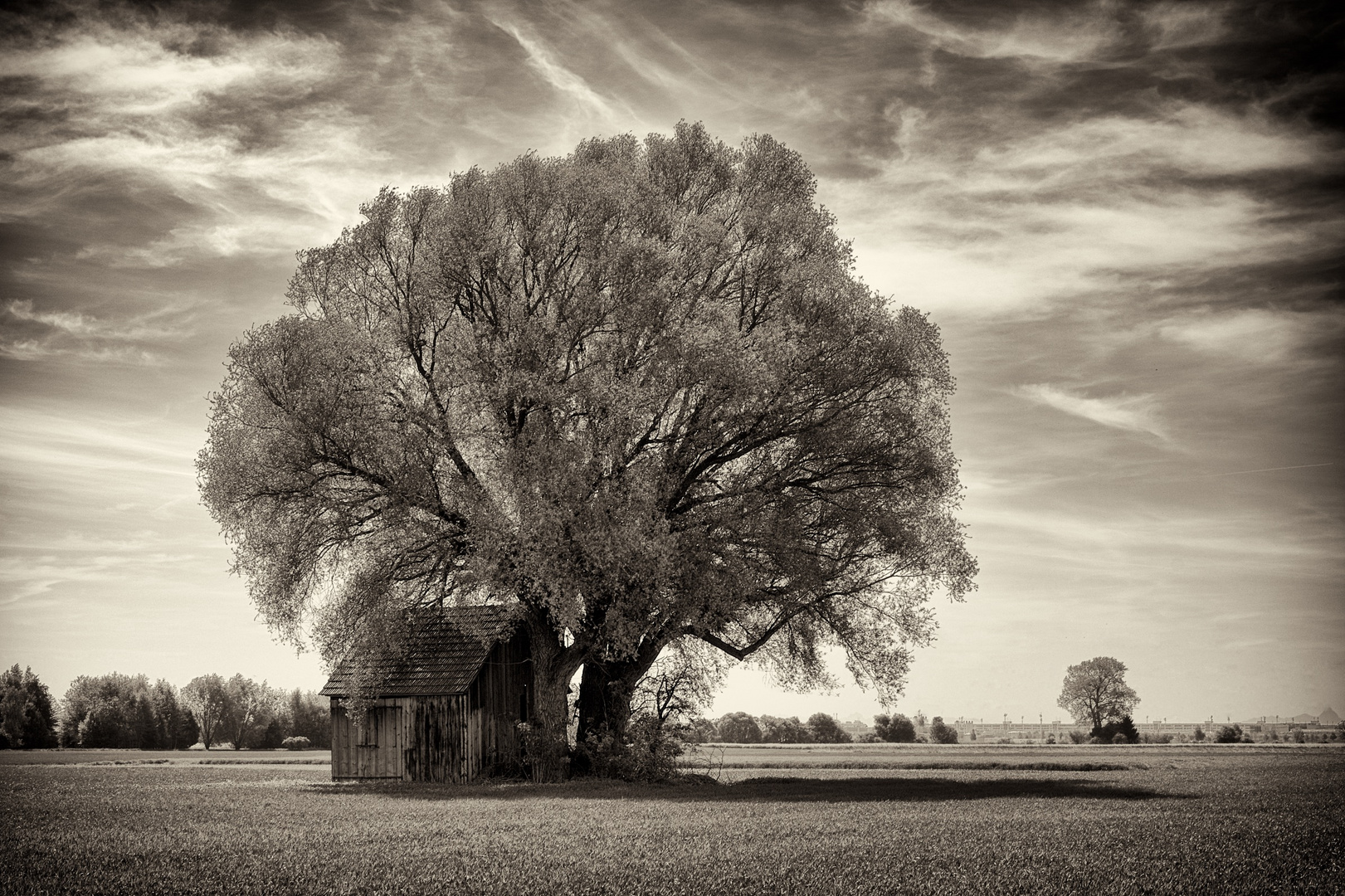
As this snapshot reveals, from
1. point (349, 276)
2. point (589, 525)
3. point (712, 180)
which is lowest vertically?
point (589, 525)

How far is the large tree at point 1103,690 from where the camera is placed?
11831cm

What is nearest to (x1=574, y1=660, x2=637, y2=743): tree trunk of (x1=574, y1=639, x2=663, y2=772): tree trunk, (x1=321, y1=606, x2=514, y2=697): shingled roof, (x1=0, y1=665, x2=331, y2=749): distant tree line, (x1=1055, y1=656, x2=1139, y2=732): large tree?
(x1=574, y1=639, x2=663, y2=772): tree trunk

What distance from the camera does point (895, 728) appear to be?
317 feet

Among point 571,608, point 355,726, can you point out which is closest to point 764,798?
point 571,608

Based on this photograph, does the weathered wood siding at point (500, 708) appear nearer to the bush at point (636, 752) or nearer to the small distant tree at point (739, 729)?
the bush at point (636, 752)

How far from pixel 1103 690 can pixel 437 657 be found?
10385 cm

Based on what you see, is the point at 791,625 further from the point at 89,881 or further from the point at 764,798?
the point at 89,881

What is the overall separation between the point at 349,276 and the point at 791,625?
60.6 ft

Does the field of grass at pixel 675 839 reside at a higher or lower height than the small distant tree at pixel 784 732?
higher

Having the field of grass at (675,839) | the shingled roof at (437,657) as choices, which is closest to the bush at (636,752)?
the field of grass at (675,839)

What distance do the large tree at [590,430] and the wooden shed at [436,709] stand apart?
6.45ft

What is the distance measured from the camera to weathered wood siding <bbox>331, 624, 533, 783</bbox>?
33.9 metres

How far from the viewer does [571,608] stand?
94.5 feet

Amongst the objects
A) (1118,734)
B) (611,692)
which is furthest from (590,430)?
(1118,734)
